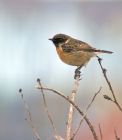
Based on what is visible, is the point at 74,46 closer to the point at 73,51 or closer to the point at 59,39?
the point at 73,51

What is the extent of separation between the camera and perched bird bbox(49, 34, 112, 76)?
6273mm

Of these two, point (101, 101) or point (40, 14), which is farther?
point (40, 14)

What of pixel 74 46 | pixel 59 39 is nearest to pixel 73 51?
pixel 74 46

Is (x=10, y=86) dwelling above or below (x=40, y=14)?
below

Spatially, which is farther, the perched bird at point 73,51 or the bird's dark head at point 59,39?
the bird's dark head at point 59,39

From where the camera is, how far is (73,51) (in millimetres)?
6578

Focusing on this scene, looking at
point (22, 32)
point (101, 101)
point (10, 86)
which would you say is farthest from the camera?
point (22, 32)

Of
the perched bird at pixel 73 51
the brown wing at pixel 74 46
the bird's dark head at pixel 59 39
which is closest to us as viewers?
the perched bird at pixel 73 51

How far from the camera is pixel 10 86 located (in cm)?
1612

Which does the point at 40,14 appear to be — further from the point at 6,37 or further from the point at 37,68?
the point at 37,68

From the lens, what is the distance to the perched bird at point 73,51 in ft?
20.6

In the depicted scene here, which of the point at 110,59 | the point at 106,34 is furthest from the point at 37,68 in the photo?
the point at 106,34

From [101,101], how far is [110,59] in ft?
5.97

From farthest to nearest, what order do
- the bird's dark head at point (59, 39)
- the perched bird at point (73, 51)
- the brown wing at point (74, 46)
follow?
the bird's dark head at point (59, 39)
the brown wing at point (74, 46)
the perched bird at point (73, 51)
